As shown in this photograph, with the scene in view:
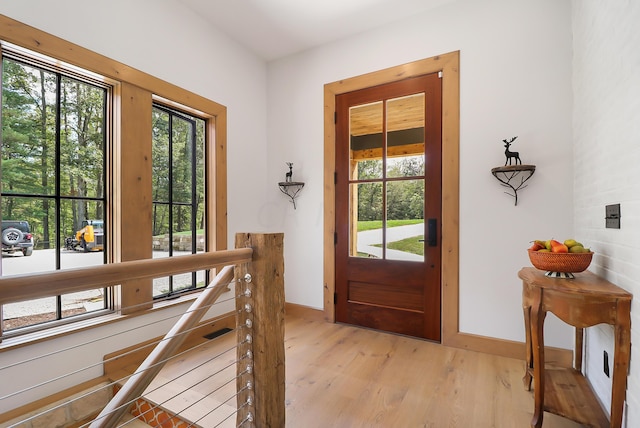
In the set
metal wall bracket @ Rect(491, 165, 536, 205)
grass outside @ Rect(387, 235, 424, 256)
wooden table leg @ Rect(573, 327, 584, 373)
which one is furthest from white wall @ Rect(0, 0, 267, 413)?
wooden table leg @ Rect(573, 327, 584, 373)

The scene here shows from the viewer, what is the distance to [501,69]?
233 centimetres

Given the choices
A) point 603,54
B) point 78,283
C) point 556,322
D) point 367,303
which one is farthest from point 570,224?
point 78,283

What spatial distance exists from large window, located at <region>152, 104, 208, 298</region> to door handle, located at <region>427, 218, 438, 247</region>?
6.72 feet

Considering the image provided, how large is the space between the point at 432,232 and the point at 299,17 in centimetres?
223

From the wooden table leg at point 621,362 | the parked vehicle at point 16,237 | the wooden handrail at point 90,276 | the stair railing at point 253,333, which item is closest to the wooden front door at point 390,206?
the wooden table leg at point 621,362

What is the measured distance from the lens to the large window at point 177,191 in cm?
248

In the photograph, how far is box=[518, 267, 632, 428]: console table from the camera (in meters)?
1.29

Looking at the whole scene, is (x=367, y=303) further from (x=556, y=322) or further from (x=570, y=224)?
(x=570, y=224)

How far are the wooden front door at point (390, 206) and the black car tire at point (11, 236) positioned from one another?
2.32 meters

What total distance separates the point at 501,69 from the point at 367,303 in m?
2.25

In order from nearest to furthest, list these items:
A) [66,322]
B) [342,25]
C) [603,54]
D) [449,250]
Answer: [603,54], [66,322], [449,250], [342,25]

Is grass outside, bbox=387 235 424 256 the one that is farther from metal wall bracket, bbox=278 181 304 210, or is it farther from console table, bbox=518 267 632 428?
metal wall bracket, bbox=278 181 304 210

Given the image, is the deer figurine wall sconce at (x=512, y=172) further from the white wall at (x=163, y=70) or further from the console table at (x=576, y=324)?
the white wall at (x=163, y=70)

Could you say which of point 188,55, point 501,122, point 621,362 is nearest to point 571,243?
point 621,362
